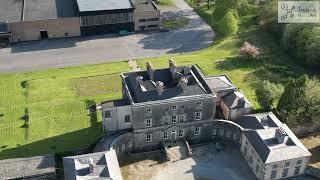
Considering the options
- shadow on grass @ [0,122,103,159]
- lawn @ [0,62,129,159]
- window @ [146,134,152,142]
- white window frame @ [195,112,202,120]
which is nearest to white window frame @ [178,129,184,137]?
white window frame @ [195,112,202,120]

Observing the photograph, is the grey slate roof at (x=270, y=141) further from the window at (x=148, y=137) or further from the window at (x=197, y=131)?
the window at (x=148, y=137)

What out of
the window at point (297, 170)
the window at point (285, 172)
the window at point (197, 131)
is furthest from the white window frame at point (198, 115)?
the window at point (297, 170)

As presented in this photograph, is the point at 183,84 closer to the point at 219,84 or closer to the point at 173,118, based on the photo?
the point at 173,118

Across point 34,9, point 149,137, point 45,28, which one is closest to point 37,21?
point 45,28

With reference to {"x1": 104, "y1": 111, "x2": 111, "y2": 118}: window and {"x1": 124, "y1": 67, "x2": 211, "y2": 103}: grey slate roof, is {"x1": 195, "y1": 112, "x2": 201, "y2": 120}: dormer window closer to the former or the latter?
{"x1": 124, "y1": 67, "x2": 211, "y2": 103}: grey slate roof

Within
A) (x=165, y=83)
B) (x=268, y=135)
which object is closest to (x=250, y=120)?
(x=268, y=135)

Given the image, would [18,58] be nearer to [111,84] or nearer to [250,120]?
[111,84]
